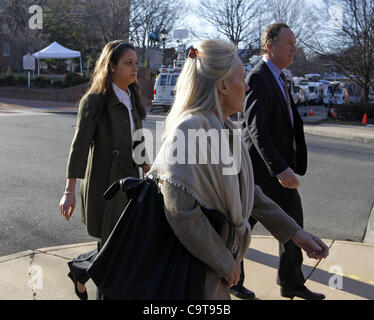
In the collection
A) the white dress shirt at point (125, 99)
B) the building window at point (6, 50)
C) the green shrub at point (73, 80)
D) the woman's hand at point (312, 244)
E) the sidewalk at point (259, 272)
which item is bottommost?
the sidewalk at point (259, 272)

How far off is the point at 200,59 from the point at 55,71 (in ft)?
157

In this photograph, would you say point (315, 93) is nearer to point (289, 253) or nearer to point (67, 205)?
point (289, 253)

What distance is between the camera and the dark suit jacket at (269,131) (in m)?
3.22

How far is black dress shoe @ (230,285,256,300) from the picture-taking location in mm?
3480

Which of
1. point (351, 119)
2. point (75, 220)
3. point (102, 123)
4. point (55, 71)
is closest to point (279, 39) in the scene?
point (102, 123)

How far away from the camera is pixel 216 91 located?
1.92 metres

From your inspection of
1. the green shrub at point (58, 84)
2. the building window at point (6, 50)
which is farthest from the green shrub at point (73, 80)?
the building window at point (6, 50)

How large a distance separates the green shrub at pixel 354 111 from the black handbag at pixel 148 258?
67.6 ft

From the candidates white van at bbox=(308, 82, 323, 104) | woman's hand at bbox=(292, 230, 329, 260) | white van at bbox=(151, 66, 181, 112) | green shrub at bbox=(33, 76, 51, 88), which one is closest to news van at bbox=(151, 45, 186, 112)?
white van at bbox=(151, 66, 181, 112)

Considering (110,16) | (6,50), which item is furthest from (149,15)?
(6,50)

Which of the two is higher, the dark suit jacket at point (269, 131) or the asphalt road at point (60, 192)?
the dark suit jacket at point (269, 131)

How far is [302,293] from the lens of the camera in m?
3.47

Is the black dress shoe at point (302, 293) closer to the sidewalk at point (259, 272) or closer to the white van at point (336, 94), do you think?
the sidewalk at point (259, 272)
